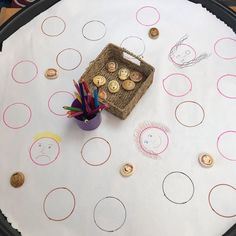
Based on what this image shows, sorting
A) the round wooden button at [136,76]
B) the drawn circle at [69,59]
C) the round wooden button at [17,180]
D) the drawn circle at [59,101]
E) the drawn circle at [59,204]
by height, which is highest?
the round wooden button at [136,76]

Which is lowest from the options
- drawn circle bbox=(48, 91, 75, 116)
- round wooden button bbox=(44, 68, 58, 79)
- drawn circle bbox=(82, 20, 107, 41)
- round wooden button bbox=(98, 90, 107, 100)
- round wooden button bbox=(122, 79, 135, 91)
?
drawn circle bbox=(48, 91, 75, 116)

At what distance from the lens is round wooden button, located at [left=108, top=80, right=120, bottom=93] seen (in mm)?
790

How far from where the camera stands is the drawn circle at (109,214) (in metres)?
0.66

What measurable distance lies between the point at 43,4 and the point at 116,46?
239 millimetres

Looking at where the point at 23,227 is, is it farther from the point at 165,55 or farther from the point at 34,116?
the point at 165,55

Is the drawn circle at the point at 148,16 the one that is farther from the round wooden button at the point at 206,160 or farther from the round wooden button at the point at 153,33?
the round wooden button at the point at 206,160

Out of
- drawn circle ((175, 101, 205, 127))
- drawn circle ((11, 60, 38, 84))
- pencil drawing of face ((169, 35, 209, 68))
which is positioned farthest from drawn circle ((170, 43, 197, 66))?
drawn circle ((11, 60, 38, 84))

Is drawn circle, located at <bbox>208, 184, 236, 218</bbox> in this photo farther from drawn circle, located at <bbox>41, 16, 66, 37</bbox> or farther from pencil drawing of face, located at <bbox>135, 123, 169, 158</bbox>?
drawn circle, located at <bbox>41, 16, 66, 37</bbox>

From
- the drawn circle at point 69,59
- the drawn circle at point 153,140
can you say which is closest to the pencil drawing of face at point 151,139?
the drawn circle at point 153,140

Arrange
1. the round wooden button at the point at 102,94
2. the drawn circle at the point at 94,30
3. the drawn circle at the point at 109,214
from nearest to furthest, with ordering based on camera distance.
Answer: the drawn circle at the point at 109,214 < the round wooden button at the point at 102,94 < the drawn circle at the point at 94,30

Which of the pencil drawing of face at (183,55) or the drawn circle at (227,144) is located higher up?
the pencil drawing of face at (183,55)

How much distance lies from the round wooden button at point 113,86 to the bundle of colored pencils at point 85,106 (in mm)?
62

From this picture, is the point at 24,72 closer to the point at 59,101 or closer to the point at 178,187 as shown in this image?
the point at 59,101

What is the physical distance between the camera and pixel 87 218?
669 millimetres
